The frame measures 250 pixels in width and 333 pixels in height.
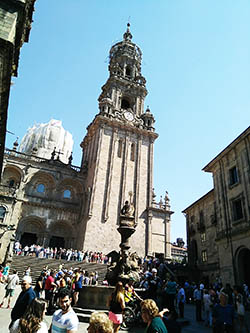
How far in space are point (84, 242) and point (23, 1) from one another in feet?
76.4

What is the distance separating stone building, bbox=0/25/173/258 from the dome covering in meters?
11.5

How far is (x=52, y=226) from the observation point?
1230 inches

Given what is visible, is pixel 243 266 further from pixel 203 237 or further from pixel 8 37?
pixel 8 37

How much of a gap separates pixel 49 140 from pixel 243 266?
3973 cm

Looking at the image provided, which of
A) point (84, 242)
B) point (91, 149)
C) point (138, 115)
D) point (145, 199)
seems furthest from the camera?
point (138, 115)

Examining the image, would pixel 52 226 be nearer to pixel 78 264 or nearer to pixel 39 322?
pixel 78 264

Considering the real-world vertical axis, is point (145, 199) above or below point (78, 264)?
above

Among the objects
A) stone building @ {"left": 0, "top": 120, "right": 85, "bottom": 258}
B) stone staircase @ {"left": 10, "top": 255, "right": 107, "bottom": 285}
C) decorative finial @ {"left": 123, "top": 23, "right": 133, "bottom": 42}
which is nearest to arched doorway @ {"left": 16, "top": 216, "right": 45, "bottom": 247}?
stone building @ {"left": 0, "top": 120, "right": 85, "bottom": 258}

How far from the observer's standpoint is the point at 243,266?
1914 cm

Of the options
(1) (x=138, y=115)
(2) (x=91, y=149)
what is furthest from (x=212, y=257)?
(1) (x=138, y=115)

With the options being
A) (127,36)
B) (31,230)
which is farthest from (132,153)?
(127,36)

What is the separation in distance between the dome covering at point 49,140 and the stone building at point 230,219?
3085cm

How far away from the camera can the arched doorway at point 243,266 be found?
61.6 ft

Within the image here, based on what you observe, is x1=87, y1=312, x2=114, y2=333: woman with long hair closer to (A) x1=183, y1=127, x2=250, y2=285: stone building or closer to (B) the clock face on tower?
(A) x1=183, y1=127, x2=250, y2=285: stone building
